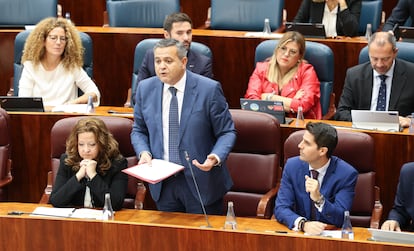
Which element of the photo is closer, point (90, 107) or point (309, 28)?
point (90, 107)

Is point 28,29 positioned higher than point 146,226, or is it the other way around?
point 28,29

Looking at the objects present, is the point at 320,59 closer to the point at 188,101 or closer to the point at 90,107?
the point at 90,107

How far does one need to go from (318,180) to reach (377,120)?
56cm

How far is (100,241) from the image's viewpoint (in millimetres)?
2879

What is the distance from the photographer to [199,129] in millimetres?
3258

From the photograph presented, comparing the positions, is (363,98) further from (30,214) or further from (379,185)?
(30,214)

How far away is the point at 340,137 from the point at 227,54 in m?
1.45

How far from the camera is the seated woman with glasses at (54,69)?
168 inches

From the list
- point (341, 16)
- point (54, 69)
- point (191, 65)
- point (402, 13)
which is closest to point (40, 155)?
point (54, 69)

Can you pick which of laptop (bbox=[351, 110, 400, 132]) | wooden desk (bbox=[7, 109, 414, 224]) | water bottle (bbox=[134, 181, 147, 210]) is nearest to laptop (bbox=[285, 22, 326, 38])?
wooden desk (bbox=[7, 109, 414, 224])

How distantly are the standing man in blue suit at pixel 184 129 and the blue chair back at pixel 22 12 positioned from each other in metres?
2.03

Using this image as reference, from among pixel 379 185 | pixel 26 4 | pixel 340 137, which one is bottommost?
pixel 379 185

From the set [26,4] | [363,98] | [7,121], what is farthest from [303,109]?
[26,4]

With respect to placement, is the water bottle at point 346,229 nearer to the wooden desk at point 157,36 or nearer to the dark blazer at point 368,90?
the dark blazer at point 368,90
